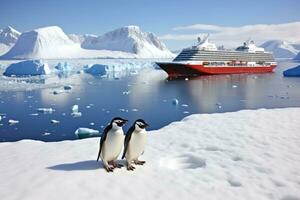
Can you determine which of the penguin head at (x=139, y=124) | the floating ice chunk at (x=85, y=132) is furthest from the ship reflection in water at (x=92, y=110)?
the penguin head at (x=139, y=124)

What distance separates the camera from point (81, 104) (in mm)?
22250

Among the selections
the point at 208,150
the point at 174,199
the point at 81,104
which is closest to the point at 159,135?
the point at 208,150

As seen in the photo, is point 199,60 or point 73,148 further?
point 199,60

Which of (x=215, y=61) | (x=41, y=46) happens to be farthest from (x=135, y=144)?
(x=41, y=46)

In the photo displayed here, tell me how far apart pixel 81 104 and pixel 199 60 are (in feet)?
118

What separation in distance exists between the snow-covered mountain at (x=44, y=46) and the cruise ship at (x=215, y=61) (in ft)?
357

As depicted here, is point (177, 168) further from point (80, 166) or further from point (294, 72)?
point (294, 72)

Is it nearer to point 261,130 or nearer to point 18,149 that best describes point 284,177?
point 261,130

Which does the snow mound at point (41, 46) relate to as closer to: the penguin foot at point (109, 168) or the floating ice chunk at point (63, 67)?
the floating ice chunk at point (63, 67)

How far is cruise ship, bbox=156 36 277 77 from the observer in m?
52.5

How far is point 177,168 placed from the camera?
5.66 m

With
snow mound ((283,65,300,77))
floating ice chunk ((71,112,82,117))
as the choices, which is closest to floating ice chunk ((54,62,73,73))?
snow mound ((283,65,300,77))

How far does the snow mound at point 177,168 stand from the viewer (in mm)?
4297

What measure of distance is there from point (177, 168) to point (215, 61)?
54169 mm
